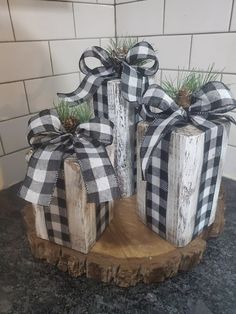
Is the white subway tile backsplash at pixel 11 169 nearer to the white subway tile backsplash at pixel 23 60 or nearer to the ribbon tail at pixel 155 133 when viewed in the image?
the white subway tile backsplash at pixel 23 60

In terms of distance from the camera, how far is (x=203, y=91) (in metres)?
0.37

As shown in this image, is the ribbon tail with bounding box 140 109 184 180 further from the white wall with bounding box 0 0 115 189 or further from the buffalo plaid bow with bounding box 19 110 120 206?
the white wall with bounding box 0 0 115 189

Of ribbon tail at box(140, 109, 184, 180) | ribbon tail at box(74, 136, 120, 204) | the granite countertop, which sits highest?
ribbon tail at box(140, 109, 184, 180)

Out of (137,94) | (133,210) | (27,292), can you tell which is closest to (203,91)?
(137,94)

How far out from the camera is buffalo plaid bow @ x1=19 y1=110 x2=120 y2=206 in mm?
336

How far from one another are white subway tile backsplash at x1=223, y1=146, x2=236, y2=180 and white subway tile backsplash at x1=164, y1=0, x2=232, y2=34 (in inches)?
10.3

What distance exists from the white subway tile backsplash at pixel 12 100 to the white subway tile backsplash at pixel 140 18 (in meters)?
0.32

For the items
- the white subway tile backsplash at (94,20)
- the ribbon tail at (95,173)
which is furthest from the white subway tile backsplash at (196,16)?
the ribbon tail at (95,173)

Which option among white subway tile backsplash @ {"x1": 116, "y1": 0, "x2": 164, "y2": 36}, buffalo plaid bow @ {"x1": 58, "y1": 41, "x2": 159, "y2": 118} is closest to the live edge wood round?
buffalo plaid bow @ {"x1": 58, "y1": 41, "x2": 159, "y2": 118}

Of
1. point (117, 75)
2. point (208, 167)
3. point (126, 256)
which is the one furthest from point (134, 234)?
point (117, 75)

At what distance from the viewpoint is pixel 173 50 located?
0.64 meters

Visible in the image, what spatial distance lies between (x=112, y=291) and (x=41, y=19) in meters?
0.55

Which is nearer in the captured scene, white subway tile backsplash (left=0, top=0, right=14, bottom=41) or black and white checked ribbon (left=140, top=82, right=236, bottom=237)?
black and white checked ribbon (left=140, top=82, right=236, bottom=237)

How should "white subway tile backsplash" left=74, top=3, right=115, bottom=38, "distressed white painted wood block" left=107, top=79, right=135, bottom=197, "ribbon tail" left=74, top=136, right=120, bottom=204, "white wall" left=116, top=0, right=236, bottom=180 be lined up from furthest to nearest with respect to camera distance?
"white subway tile backsplash" left=74, top=3, right=115, bottom=38, "white wall" left=116, top=0, right=236, bottom=180, "distressed white painted wood block" left=107, top=79, right=135, bottom=197, "ribbon tail" left=74, top=136, right=120, bottom=204
